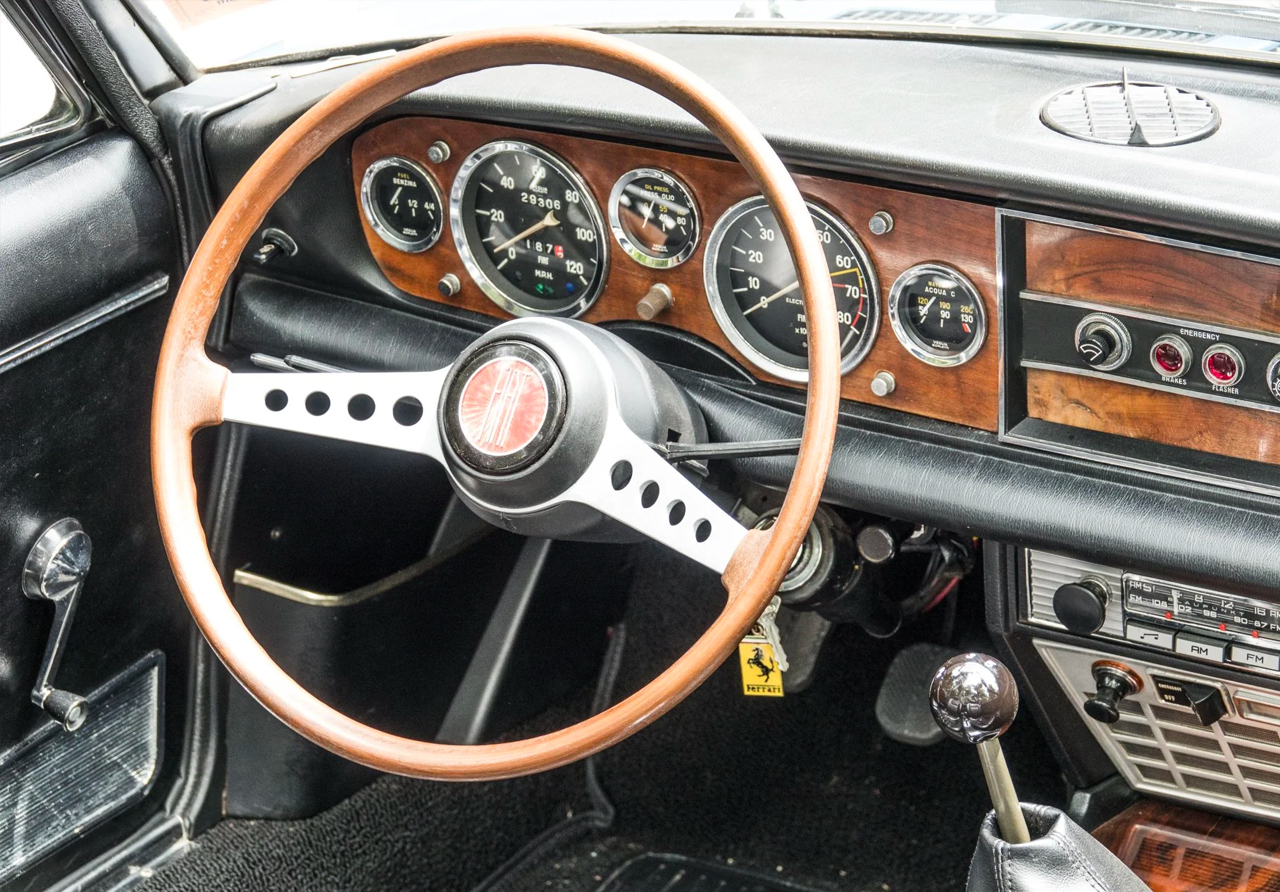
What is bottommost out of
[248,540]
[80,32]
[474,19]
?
[248,540]

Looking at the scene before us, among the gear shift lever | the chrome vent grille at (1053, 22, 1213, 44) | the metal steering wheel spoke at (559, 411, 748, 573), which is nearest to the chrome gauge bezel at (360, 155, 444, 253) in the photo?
the metal steering wheel spoke at (559, 411, 748, 573)

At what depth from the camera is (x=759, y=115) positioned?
1479 millimetres

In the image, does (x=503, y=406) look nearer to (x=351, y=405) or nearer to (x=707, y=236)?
(x=351, y=405)

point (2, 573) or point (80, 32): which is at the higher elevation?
point (80, 32)

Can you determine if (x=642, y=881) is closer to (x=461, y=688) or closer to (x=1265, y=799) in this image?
(x=461, y=688)

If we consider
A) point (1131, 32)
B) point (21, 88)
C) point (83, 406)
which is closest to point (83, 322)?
point (83, 406)

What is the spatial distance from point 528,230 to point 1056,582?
78cm

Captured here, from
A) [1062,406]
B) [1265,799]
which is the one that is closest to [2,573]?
[1062,406]

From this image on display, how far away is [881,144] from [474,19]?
83cm

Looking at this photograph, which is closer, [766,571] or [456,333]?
[766,571]

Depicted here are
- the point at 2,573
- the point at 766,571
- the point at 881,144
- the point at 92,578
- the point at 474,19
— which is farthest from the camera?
the point at 474,19

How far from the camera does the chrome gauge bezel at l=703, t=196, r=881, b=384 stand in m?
1.49

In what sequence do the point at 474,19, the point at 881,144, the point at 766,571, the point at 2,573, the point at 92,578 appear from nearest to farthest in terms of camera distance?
1. the point at 766,571
2. the point at 881,144
3. the point at 2,573
4. the point at 92,578
5. the point at 474,19

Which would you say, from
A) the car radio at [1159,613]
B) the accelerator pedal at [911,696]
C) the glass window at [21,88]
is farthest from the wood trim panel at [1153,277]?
the glass window at [21,88]
